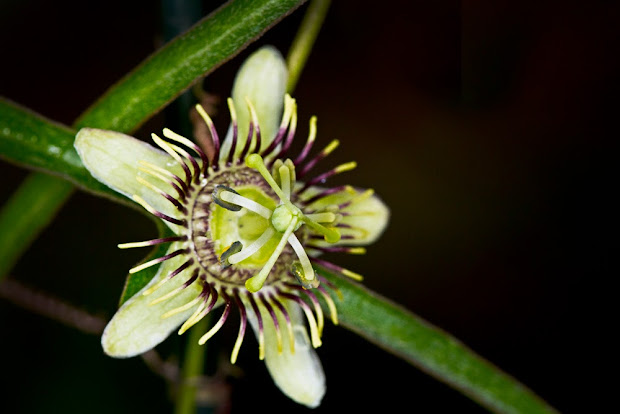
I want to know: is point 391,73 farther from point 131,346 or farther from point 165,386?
point 131,346

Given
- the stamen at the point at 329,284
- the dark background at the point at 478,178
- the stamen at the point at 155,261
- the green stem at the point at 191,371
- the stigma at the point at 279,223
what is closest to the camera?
the stamen at the point at 155,261

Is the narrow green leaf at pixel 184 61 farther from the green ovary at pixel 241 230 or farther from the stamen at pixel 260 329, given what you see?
the stamen at pixel 260 329

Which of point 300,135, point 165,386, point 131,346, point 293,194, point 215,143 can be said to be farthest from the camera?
point 300,135

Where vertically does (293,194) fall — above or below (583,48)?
below

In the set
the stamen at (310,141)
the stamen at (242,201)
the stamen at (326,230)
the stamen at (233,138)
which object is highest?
the stamen at (310,141)

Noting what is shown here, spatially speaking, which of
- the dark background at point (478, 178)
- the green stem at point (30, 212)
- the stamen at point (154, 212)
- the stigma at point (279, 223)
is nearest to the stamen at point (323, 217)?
the stigma at point (279, 223)

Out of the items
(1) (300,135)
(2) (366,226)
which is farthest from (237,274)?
(1) (300,135)
